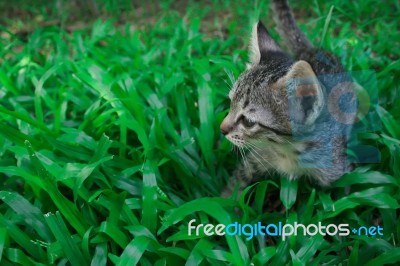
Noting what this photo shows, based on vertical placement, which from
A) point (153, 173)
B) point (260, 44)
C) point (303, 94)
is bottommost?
point (153, 173)

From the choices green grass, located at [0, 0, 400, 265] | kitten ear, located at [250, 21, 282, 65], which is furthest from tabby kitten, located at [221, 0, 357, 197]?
green grass, located at [0, 0, 400, 265]

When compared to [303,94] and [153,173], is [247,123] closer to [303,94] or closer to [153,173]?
[303,94]

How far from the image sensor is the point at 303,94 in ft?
7.06

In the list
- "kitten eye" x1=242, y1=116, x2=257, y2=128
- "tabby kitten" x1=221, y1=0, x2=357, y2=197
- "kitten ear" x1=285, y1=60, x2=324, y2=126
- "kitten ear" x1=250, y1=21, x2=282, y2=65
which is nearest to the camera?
"kitten ear" x1=285, y1=60, x2=324, y2=126

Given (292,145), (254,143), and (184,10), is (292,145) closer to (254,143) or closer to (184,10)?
(254,143)

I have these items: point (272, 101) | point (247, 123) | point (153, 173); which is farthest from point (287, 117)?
point (153, 173)

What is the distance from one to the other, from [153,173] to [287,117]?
0.78 m

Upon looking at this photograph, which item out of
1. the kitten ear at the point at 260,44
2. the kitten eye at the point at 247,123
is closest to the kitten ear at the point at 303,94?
the kitten eye at the point at 247,123

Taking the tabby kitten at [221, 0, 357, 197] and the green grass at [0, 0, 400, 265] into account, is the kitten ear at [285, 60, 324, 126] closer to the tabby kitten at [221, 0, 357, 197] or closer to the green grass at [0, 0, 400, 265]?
the tabby kitten at [221, 0, 357, 197]

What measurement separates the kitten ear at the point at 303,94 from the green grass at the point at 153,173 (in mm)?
468

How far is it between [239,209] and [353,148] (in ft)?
2.49

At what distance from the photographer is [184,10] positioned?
17.9 feet

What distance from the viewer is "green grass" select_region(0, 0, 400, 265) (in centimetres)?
228

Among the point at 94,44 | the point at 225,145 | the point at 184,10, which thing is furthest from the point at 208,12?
the point at 225,145
